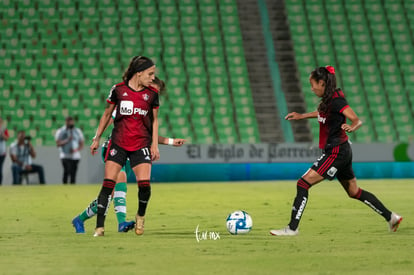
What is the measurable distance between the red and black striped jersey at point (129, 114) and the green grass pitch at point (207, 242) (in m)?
1.08

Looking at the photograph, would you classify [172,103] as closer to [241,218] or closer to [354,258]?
[241,218]

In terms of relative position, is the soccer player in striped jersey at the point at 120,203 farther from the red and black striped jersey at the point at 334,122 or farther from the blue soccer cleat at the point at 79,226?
the red and black striped jersey at the point at 334,122

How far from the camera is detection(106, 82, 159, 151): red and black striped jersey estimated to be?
966cm

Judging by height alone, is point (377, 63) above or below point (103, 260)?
above

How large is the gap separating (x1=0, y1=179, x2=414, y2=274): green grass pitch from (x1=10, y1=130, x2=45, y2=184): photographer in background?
779 centimetres

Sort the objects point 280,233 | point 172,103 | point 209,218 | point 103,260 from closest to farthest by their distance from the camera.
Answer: point 103,260, point 280,233, point 209,218, point 172,103

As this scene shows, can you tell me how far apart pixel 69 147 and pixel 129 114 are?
15.1 meters

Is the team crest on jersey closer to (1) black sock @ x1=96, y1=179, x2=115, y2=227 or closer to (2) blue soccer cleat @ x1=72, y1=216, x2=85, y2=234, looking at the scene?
(1) black sock @ x1=96, y1=179, x2=115, y2=227

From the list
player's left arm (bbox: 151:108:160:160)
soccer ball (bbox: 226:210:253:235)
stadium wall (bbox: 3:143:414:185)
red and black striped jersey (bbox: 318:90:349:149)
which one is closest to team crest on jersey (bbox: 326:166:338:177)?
red and black striped jersey (bbox: 318:90:349:149)

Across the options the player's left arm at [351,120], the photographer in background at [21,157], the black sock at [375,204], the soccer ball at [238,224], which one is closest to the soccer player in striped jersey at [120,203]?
the soccer ball at [238,224]

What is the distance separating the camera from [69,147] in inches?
961

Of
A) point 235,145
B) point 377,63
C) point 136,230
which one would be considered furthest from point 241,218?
point 377,63

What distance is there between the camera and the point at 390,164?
27.4m

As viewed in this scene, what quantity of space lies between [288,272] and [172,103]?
22176mm
